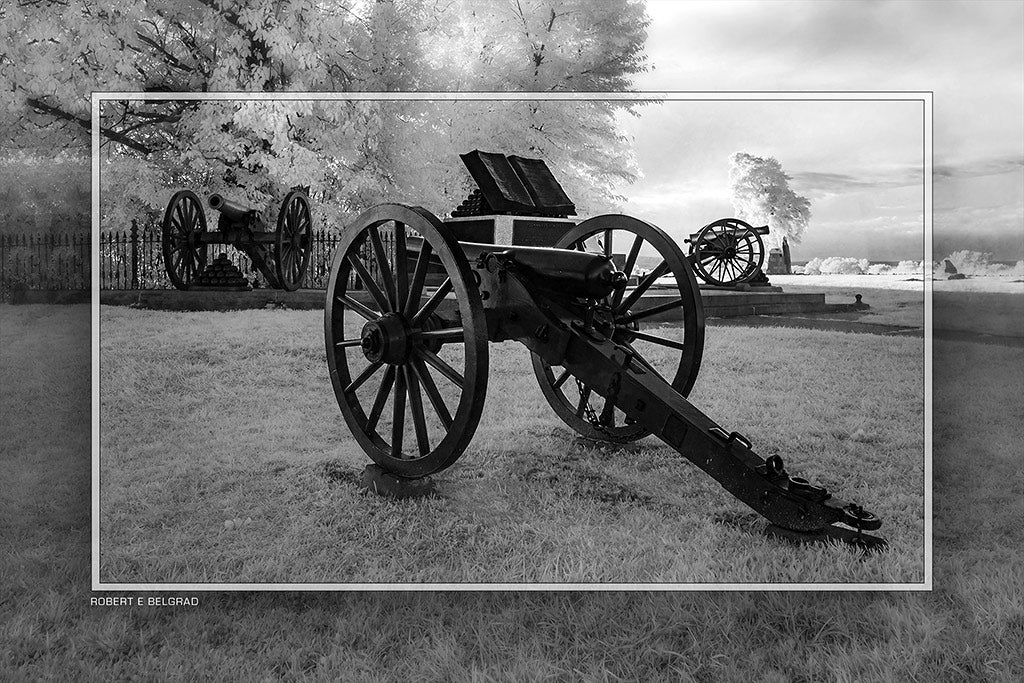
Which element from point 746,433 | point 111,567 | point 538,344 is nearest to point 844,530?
point 746,433

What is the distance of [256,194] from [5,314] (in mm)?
1539

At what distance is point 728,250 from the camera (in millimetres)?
5043

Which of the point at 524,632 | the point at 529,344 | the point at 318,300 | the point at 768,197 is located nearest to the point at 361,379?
the point at 318,300

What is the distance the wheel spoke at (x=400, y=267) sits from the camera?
4.09 meters

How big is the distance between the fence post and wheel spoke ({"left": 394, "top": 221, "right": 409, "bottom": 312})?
4.64ft

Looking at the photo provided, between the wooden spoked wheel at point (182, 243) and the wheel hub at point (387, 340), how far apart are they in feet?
3.64

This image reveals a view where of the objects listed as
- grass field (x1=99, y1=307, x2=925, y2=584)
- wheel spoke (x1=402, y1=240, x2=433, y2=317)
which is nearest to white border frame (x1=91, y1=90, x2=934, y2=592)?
grass field (x1=99, y1=307, x2=925, y2=584)

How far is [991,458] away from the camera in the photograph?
441 centimetres

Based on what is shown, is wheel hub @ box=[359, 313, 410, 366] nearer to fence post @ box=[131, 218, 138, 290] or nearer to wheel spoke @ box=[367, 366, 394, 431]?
wheel spoke @ box=[367, 366, 394, 431]

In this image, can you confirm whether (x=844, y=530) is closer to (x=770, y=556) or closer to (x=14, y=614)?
(x=770, y=556)

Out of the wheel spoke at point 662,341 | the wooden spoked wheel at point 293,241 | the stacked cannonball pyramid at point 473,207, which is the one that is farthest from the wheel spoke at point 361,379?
the wheel spoke at point 662,341

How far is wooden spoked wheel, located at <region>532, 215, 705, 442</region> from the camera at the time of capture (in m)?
4.50

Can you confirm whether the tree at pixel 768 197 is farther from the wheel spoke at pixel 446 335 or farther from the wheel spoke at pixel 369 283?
the wheel spoke at pixel 369 283

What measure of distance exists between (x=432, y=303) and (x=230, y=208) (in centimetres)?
174
